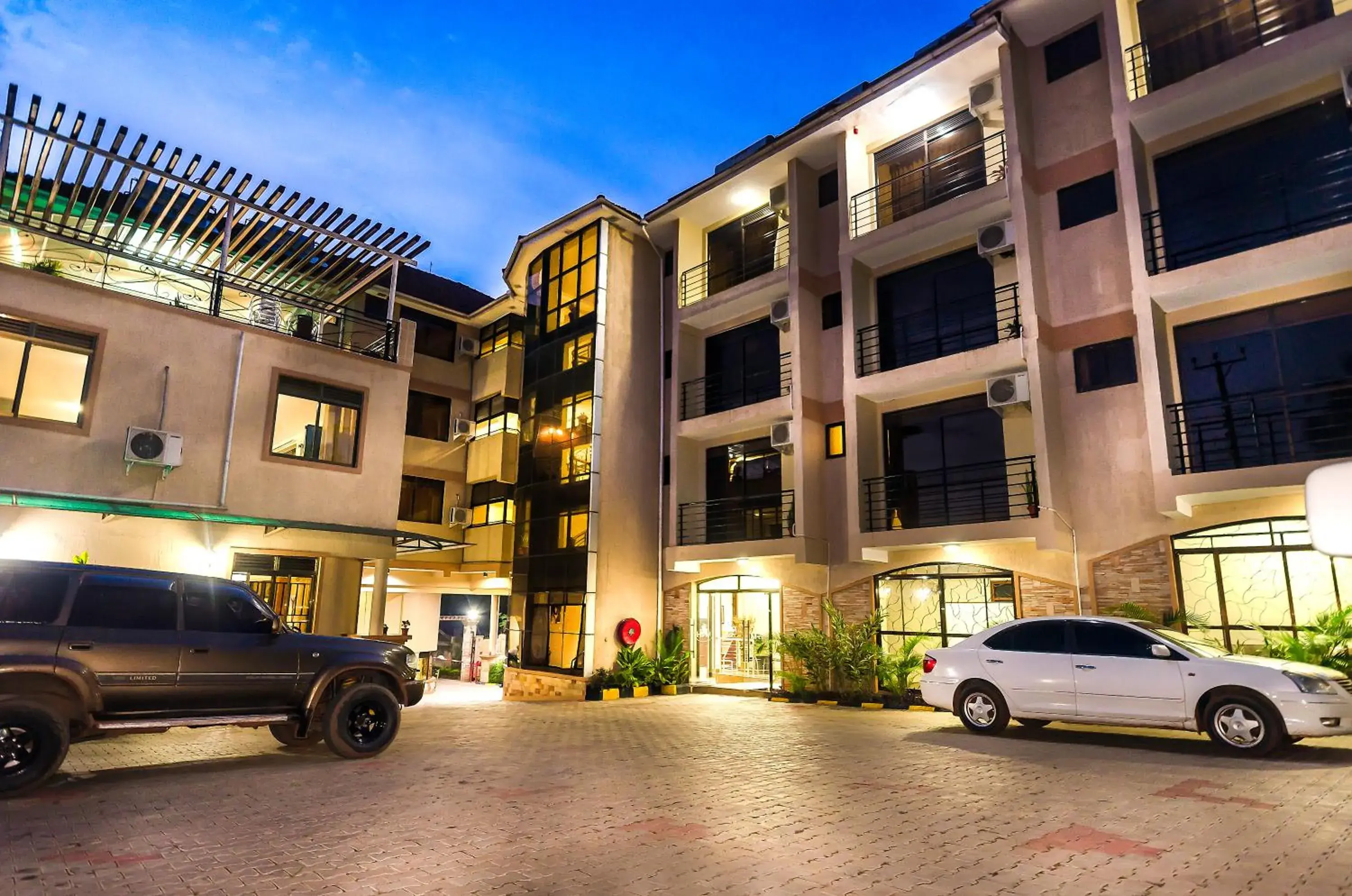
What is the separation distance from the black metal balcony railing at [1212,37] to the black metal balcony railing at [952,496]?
7.47 meters

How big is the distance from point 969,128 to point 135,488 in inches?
713

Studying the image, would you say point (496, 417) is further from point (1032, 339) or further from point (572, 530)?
point (1032, 339)

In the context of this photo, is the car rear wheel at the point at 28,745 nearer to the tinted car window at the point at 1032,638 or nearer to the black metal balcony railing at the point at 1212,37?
the tinted car window at the point at 1032,638

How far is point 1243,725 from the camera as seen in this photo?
28.7 ft

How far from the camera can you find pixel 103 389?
1275 cm

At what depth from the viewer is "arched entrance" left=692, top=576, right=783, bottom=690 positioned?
1972cm

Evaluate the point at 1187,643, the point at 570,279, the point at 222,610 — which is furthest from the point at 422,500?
the point at 1187,643

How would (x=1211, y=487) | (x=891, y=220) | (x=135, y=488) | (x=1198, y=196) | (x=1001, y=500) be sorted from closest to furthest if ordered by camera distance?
(x=1211, y=487), (x=135, y=488), (x=1198, y=196), (x=1001, y=500), (x=891, y=220)

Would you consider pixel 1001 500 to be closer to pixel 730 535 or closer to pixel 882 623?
pixel 882 623

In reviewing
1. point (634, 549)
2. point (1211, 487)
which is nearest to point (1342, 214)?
point (1211, 487)

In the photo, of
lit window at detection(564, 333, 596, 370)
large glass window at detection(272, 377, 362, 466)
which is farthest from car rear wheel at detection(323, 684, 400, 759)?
lit window at detection(564, 333, 596, 370)

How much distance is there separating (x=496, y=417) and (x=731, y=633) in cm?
1177

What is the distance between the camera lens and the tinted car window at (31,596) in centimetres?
734

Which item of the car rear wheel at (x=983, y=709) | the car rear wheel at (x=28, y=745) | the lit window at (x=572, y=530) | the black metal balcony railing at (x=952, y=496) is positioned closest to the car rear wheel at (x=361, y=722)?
the car rear wheel at (x=28, y=745)
